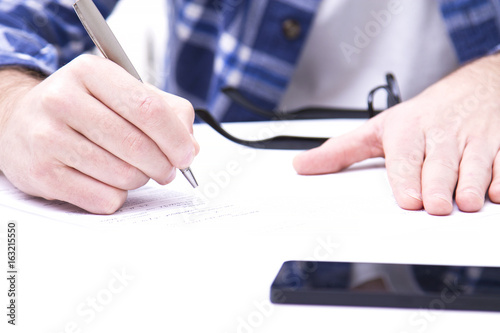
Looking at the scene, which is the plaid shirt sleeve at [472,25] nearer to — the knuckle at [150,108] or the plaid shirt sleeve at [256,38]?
the plaid shirt sleeve at [256,38]

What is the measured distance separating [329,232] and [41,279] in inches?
8.2

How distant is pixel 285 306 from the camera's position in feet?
1.00

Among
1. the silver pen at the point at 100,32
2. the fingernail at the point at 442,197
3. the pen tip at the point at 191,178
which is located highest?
the silver pen at the point at 100,32

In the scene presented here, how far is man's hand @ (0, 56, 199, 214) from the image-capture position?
45 centimetres

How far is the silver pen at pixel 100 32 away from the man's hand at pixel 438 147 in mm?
226

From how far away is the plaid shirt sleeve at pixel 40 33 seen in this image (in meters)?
0.72

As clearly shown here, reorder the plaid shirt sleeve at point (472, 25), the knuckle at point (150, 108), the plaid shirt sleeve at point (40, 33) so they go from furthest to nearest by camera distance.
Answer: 1. the plaid shirt sleeve at point (472, 25)
2. the plaid shirt sleeve at point (40, 33)
3. the knuckle at point (150, 108)

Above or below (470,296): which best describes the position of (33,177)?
below

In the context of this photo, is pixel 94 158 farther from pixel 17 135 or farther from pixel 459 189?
pixel 459 189

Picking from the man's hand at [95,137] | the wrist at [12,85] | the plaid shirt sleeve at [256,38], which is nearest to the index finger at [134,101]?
the man's hand at [95,137]

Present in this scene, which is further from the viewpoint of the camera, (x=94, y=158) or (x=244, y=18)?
(x=244, y=18)

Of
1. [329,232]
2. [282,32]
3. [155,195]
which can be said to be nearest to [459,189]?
[329,232]

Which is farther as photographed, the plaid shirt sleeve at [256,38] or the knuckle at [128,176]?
the plaid shirt sleeve at [256,38]

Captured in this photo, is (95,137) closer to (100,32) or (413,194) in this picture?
(100,32)
